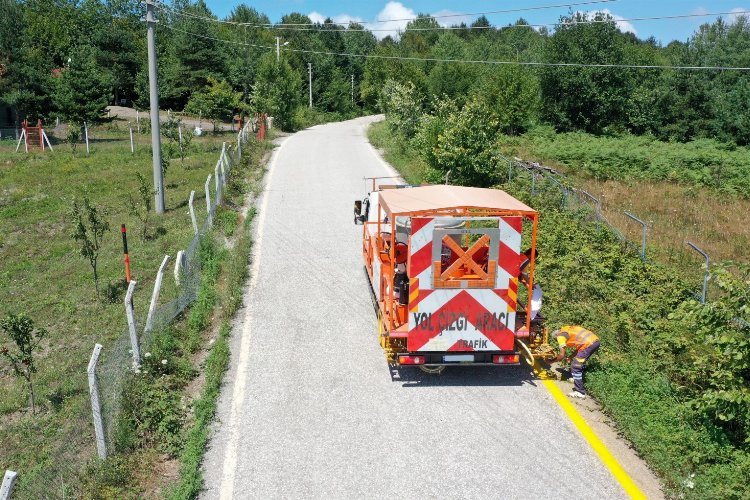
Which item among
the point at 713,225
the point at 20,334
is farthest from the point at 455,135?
the point at 20,334

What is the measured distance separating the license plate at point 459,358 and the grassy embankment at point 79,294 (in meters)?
3.19

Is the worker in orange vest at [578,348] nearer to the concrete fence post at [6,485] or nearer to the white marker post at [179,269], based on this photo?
the white marker post at [179,269]

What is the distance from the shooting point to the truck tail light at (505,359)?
9.05 meters

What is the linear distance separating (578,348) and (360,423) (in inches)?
122

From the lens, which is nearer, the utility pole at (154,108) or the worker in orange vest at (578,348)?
the worker in orange vest at (578,348)

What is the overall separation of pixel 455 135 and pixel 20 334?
1360cm

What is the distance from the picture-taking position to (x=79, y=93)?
3881cm

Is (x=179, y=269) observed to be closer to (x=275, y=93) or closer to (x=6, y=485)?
(x=6, y=485)

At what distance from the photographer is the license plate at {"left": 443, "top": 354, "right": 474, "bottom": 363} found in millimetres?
8961

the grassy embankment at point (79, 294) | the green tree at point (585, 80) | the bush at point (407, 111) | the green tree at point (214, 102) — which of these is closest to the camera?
the grassy embankment at point (79, 294)

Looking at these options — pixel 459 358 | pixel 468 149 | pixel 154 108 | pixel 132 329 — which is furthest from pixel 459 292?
pixel 154 108

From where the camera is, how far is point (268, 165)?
87.8 feet

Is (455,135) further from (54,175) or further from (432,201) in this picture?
(54,175)

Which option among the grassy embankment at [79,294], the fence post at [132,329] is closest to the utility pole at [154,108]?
the grassy embankment at [79,294]
